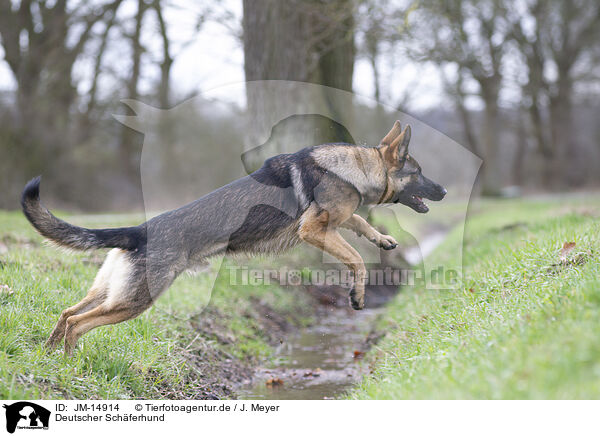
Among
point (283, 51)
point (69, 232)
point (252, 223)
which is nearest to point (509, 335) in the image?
point (252, 223)

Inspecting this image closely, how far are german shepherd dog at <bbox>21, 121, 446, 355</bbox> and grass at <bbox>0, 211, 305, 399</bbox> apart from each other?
29 centimetres

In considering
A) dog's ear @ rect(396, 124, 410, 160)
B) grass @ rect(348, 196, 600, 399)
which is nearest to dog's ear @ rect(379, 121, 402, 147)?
dog's ear @ rect(396, 124, 410, 160)

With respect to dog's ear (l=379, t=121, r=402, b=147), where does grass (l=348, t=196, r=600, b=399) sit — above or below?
below

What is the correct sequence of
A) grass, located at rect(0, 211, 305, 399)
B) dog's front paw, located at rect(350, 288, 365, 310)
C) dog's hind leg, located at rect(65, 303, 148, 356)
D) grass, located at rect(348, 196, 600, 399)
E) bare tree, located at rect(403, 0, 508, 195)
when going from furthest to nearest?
bare tree, located at rect(403, 0, 508, 195) < dog's front paw, located at rect(350, 288, 365, 310) < dog's hind leg, located at rect(65, 303, 148, 356) < grass, located at rect(0, 211, 305, 399) < grass, located at rect(348, 196, 600, 399)

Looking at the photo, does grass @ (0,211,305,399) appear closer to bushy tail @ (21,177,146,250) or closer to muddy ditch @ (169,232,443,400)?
muddy ditch @ (169,232,443,400)

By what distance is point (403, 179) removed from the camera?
4996 millimetres

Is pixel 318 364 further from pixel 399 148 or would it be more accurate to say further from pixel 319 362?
pixel 399 148

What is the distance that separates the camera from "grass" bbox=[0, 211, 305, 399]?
3.65m

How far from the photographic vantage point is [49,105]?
709 inches

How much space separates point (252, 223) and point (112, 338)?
1.63m
